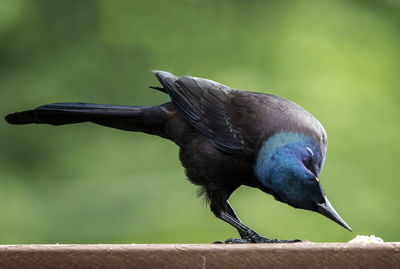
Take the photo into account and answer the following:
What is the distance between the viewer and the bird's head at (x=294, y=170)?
8.25 ft

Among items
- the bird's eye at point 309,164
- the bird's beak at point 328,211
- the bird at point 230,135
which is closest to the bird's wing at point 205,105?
the bird at point 230,135

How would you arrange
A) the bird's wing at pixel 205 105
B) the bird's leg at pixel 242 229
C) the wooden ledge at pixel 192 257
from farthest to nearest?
the bird's wing at pixel 205 105 < the bird's leg at pixel 242 229 < the wooden ledge at pixel 192 257

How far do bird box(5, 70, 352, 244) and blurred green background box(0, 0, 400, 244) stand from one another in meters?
1.04

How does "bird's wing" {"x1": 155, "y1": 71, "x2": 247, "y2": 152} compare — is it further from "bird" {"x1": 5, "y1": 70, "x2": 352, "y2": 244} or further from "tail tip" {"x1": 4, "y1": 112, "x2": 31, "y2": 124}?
"tail tip" {"x1": 4, "y1": 112, "x2": 31, "y2": 124}

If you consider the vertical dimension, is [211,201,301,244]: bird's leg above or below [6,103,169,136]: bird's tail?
below

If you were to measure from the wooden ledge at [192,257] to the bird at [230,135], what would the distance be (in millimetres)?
747

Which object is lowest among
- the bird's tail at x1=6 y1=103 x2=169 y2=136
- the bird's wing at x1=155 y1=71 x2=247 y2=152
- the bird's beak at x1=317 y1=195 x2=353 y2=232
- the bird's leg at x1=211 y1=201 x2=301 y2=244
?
the bird's leg at x1=211 y1=201 x2=301 y2=244

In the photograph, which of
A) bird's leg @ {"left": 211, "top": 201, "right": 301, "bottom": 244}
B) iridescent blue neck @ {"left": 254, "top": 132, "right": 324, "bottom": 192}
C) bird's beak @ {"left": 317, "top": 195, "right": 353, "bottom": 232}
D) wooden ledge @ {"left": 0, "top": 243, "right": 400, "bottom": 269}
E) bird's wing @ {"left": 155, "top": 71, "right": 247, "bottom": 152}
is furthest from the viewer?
bird's wing @ {"left": 155, "top": 71, "right": 247, "bottom": 152}

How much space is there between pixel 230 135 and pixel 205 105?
0.23m

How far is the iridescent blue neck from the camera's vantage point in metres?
2.64

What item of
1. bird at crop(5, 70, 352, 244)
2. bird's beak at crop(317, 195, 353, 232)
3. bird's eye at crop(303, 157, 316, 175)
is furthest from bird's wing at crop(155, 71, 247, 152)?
bird's beak at crop(317, 195, 353, 232)

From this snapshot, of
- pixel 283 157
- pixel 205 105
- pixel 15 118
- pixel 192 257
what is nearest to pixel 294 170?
pixel 283 157

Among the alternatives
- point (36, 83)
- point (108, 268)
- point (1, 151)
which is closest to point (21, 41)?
point (36, 83)

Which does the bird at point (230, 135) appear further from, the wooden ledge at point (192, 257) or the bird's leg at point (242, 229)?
the wooden ledge at point (192, 257)
